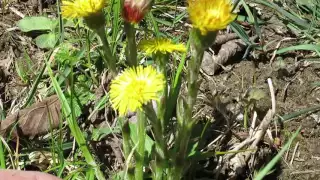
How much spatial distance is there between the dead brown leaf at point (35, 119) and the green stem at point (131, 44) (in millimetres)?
573

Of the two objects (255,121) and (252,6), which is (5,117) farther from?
(252,6)

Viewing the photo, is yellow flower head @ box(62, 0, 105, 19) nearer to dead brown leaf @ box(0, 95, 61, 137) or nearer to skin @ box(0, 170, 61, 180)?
skin @ box(0, 170, 61, 180)

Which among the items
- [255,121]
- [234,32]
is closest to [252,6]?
[234,32]

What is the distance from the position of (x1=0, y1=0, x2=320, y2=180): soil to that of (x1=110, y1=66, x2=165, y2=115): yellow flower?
616 millimetres

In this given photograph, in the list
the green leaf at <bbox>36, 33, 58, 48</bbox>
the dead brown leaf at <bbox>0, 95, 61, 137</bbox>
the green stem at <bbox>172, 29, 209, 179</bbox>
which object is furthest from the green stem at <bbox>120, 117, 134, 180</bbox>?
the green leaf at <bbox>36, 33, 58, 48</bbox>

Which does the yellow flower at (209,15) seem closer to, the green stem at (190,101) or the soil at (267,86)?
the green stem at (190,101)

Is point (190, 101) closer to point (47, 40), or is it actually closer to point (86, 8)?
point (86, 8)

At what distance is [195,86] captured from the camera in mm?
1252

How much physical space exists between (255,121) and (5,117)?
2.59 ft

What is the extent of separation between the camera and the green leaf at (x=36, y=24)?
2090 mm

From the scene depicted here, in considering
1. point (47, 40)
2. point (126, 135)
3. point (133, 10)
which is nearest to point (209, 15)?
point (133, 10)

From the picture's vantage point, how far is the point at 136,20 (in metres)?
1.19

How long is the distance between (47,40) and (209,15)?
1.09 meters

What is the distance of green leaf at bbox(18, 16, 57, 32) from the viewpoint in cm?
209
